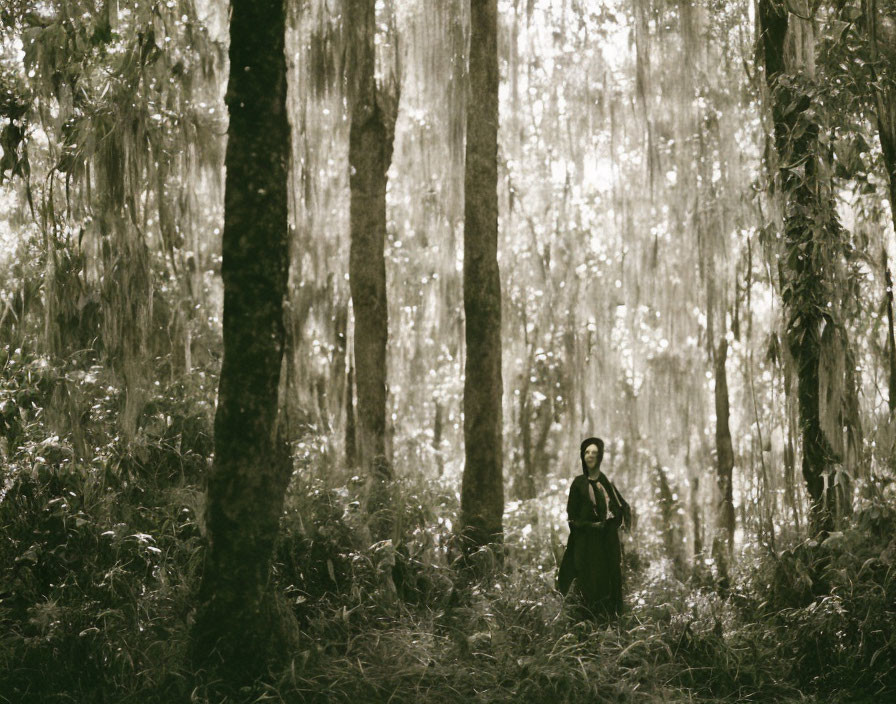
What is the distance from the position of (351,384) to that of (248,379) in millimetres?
6556

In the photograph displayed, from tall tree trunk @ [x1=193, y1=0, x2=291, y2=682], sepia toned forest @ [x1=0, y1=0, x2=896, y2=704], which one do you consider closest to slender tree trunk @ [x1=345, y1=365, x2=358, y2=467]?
sepia toned forest @ [x1=0, y1=0, x2=896, y2=704]

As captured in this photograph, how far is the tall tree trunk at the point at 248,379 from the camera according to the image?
540cm

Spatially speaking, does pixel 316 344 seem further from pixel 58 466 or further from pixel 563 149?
pixel 58 466

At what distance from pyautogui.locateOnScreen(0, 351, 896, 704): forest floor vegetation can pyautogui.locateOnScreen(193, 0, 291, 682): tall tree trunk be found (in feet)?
1.05

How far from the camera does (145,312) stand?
7.08m

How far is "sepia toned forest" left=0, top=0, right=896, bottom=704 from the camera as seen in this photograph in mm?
5508

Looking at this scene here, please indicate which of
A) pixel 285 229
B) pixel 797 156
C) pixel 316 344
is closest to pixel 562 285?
pixel 316 344

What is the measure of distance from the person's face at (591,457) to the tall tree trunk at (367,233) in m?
2.28

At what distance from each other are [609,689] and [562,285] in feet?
36.4

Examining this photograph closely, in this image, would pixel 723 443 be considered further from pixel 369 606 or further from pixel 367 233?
pixel 369 606

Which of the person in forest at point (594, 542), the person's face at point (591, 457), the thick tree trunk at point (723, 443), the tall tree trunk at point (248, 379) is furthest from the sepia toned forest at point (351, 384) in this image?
the thick tree trunk at point (723, 443)

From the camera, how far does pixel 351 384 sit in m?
12.0

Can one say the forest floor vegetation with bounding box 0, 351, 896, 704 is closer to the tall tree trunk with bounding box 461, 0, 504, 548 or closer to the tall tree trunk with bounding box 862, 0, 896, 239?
the tall tree trunk with bounding box 461, 0, 504, 548

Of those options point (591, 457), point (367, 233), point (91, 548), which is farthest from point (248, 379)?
point (367, 233)
